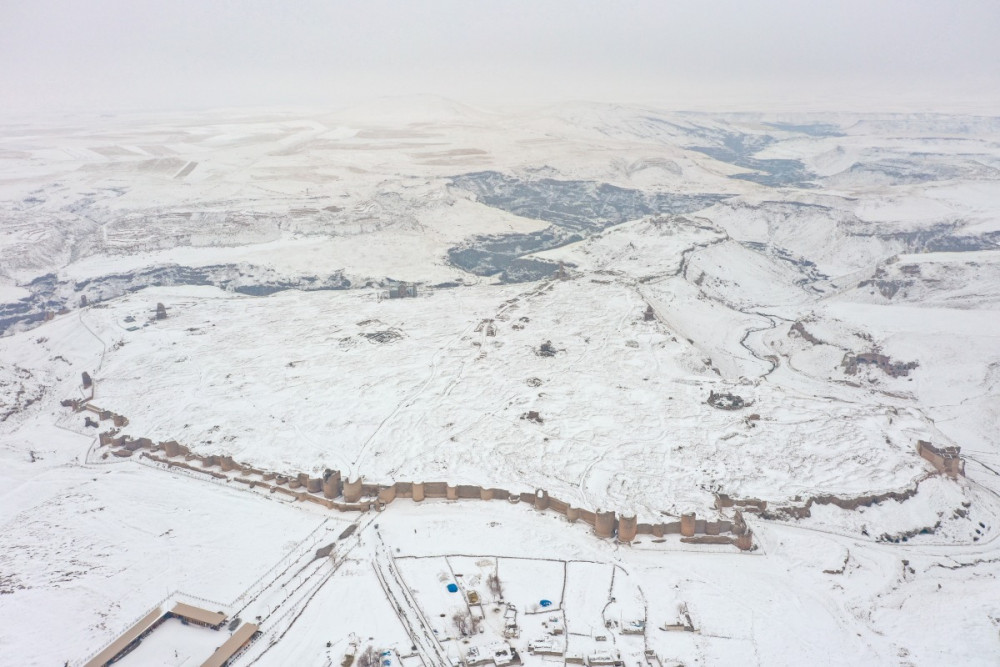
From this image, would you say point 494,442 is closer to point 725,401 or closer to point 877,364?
point 725,401

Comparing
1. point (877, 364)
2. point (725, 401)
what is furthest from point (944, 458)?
point (877, 364)

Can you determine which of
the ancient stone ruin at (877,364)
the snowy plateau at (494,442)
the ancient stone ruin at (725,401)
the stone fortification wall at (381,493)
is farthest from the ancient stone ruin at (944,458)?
the ancient stone ruin at (877,364)

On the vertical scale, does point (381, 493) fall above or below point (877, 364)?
below

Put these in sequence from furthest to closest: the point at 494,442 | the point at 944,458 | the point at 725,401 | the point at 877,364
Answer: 1. the point at 877,364
2. the point at 725,401
3. the point at 494,442
4. the point at 944,458

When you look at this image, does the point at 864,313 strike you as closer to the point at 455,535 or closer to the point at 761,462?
the point at 761,462


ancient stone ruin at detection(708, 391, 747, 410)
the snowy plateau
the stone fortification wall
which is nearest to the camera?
the snowy plateau

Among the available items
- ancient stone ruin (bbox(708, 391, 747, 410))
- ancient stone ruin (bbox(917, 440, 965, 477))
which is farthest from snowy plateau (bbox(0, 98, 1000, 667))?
ancient stone ruin (bbox(917, 440, 965, 477))

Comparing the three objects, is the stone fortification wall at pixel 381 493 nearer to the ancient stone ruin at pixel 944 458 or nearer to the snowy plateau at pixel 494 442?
the snowy plateau at pixel 494 442

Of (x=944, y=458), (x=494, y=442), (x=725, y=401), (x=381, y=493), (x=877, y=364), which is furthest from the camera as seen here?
(x=877, y=364)

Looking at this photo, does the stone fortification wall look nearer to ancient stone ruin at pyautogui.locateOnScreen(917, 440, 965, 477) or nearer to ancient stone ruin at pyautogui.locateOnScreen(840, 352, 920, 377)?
ancient stone ruin at pyautogui.locateOnScreen(917, 440, 965, 477)
